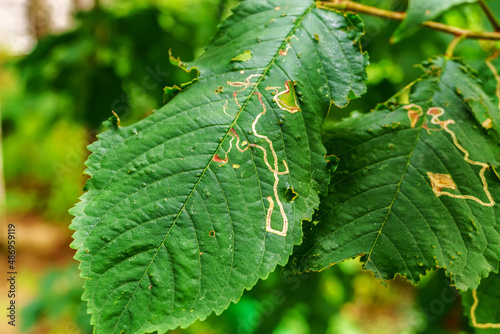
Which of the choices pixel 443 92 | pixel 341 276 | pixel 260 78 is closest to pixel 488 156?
pixel 443 92

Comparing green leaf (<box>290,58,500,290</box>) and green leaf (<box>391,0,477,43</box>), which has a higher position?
green leaf (<box>391,0,477,43</box>)

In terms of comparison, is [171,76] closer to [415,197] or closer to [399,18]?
[399,18]

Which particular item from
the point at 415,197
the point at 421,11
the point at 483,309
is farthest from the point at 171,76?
the point at 483,309

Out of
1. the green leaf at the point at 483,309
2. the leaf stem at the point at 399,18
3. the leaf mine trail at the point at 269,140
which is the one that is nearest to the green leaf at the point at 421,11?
the leaf stem at the point at 399,18

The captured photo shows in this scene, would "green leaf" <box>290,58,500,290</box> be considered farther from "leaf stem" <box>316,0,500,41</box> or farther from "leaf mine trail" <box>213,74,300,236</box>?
"leaf stem" <box>316,0,500,41</box>

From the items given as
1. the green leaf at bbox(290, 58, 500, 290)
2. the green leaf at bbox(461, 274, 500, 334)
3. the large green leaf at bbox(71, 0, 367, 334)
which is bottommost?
the green leaf at bbox(461, 274, 500, 334)

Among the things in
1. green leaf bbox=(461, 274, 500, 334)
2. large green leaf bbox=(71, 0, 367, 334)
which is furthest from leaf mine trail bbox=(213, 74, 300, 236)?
green leaf bbox=(461, 274, 500, 334)

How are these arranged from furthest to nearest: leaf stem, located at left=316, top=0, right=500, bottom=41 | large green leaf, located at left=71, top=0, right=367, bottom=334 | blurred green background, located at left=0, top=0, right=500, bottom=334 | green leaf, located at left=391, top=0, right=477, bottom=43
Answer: blurred green background, located at left=0, top=0, right=500, bottom=334 → leaf stem, located at left=316, top=0, right=500, bottom=41 → green leaf, located at left=391, top=0, right=477, bottom=43 → large green leaf, located at left=71, top=0, right=367, bottom=334

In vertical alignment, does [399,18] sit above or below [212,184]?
above

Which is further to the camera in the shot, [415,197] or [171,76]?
[171,76]
